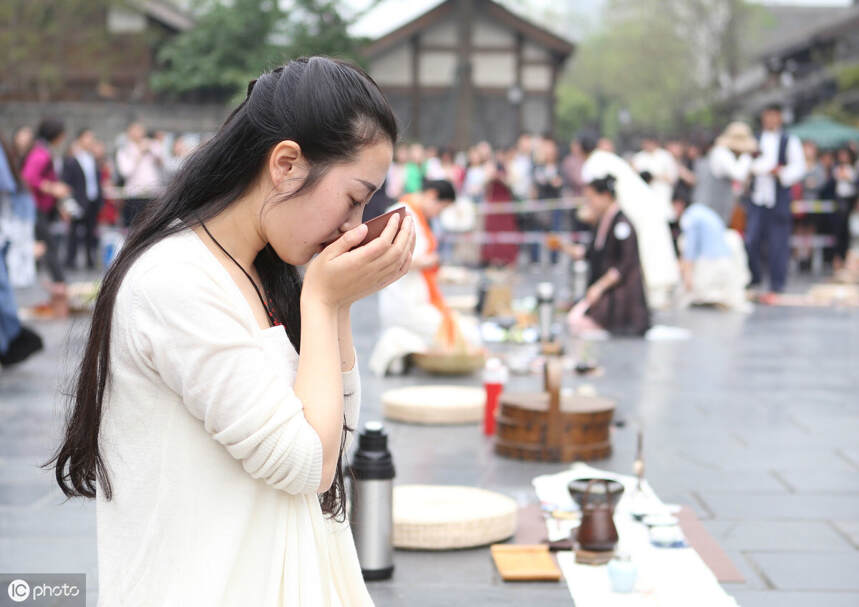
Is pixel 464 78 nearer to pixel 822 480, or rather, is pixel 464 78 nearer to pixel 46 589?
pixel 822 480

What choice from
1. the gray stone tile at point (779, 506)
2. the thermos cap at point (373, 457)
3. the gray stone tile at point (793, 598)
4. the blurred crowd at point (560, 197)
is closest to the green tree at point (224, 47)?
the blurred crowd at point (560, 197)

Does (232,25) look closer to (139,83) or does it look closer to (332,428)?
(139,83)

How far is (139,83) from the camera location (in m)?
30.2

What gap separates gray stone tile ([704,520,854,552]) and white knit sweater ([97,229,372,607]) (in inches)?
112

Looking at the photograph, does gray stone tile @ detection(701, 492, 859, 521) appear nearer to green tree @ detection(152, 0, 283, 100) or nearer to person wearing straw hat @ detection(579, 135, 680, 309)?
person wearing straw hat @ detection(579, 135, 680, 309)

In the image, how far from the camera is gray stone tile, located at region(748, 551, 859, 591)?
13.6ft

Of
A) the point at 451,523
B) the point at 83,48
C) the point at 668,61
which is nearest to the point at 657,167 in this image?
the point at 451,523

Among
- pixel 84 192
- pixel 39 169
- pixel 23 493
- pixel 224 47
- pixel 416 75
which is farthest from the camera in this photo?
pixel 416 75

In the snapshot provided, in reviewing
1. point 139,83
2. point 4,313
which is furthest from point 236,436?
point 139,83

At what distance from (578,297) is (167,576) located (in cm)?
1004

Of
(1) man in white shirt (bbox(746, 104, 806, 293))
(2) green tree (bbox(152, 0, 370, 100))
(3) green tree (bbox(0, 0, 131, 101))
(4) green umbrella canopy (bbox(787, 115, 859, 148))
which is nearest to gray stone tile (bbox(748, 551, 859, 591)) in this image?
(1) man in white shirt (bbox(746, 104, 806, 293))

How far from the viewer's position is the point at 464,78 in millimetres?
29391

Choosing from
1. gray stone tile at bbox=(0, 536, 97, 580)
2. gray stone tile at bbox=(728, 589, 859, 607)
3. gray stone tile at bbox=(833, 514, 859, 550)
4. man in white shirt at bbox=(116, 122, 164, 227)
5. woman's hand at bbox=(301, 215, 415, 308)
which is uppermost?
man in white shirt at bbox=(116, 122, 164, 227)

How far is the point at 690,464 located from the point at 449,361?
2866mm
